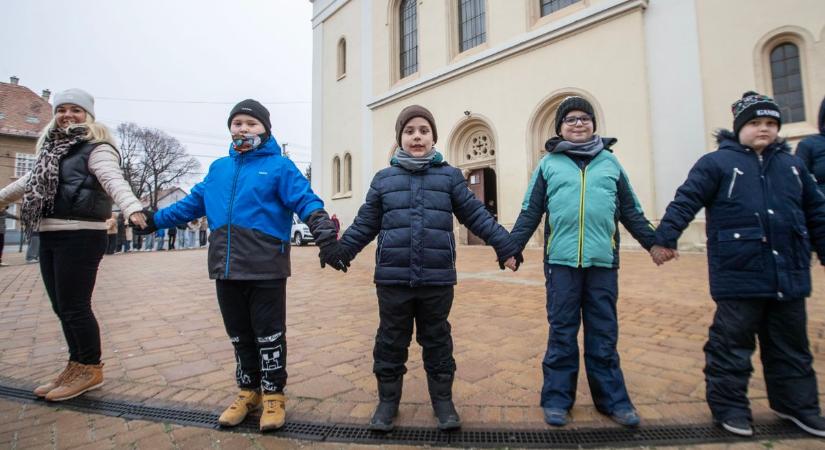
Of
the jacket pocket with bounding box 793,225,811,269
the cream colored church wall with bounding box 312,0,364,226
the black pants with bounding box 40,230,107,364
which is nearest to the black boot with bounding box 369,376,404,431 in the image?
the black pants with bounding box 40,230,107,364

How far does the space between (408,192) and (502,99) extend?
1257cm

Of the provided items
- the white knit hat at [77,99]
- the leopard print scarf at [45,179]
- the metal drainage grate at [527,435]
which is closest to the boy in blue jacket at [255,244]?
the metal drainage grate at [527,435]

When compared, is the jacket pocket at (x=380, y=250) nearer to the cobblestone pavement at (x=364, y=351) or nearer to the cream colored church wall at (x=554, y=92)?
the cobblestone pavement at (x=364, y=351)

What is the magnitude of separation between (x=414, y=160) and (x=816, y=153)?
8.49 feet

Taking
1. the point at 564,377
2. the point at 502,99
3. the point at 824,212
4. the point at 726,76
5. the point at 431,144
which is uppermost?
the point at 502,99

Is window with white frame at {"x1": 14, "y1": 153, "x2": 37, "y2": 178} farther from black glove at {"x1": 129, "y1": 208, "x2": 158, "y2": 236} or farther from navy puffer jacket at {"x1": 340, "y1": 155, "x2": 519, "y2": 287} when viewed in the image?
navy puffer jacket at {"x1": 340, "y1": 155, "x2": 519, "y2": 287}

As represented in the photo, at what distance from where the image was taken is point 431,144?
2264mm

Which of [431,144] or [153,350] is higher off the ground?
[431,144]

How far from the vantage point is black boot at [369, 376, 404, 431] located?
6.63ft

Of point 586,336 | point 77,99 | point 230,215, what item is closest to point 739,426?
point 586,336

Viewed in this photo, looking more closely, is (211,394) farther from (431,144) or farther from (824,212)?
(824,212)

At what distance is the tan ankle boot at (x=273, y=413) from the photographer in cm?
202

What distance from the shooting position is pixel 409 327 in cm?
210

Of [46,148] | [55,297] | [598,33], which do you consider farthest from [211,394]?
[598,33]
